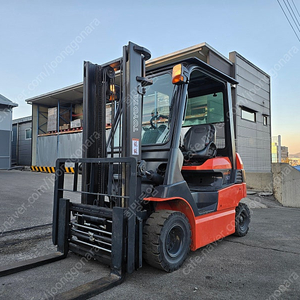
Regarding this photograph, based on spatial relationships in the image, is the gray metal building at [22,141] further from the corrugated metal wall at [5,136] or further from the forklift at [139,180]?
the forklift at [139,180]

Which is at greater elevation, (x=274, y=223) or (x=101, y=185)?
(x=101, y=185)

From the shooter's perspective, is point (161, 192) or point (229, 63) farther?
point (229, 63)

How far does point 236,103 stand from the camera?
13141mm

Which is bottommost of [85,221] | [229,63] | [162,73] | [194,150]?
[85,221]

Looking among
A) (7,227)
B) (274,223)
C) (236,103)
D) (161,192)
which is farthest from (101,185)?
(236,103)

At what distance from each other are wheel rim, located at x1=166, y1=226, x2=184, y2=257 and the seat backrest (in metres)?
1.19

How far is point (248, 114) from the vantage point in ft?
48.7

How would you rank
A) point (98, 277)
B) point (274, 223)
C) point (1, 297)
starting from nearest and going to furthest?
point (1, 297)
point (98, 277)
point (274, 223)

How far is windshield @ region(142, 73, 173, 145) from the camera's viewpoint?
346 cm

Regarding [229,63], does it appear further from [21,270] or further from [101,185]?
[21,270]

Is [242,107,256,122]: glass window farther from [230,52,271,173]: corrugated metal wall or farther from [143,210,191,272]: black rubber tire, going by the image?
[143,210,191,272]: black rubber tire

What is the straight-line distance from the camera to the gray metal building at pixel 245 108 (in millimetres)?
11762

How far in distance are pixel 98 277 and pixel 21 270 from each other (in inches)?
33.2

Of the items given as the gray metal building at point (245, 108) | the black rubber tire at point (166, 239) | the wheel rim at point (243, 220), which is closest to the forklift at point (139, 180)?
the black rubber tire at point (166, 239)
